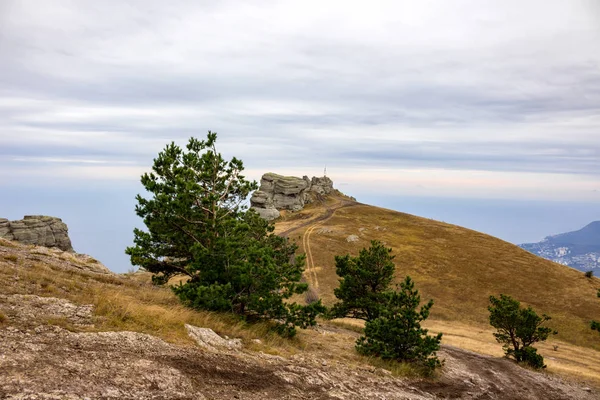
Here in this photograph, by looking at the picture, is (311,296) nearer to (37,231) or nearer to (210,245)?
(210,245)

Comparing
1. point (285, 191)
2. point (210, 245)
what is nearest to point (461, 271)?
point (210, 245)

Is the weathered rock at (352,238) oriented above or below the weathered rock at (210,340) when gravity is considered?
above

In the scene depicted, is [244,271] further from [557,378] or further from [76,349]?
[557,378]

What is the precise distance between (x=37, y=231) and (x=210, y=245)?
50.6 meters

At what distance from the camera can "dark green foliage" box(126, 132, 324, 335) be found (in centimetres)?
1606

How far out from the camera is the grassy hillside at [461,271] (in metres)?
50.8

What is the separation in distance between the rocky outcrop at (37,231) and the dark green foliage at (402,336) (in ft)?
181

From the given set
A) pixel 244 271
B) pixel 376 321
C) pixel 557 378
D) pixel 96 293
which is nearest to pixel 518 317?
pixel 557 378

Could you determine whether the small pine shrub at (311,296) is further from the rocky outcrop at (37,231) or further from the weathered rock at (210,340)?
the rocky outcrop at (37,231)

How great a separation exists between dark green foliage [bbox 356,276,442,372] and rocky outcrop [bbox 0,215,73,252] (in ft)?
181

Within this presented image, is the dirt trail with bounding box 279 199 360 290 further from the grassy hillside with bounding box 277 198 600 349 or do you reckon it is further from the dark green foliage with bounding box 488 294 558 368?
the dark green foliage with bounding box 488 294 558 368

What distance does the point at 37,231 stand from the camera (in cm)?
5309

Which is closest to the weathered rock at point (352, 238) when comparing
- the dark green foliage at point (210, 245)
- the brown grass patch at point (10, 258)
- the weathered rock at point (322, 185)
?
the weathered rock at point (322, 185)

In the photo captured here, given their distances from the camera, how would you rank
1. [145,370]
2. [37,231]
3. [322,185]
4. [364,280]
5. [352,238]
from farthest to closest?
1. [322,185]
2. [352,238]
3. [37,231]
4. [364,280]
5. [145,370]
